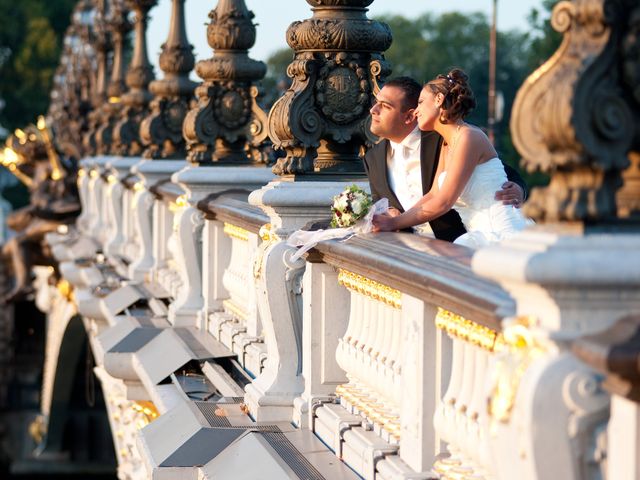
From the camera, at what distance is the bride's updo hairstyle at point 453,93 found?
7.60 meters

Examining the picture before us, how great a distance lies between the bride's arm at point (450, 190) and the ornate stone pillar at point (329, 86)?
1.47 m

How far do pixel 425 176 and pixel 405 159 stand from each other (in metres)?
0.17

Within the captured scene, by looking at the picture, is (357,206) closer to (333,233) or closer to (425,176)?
(333,233)

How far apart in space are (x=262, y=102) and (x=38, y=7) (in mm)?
78904

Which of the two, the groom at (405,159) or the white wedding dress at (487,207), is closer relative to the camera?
the white wedding dress at (487,207)

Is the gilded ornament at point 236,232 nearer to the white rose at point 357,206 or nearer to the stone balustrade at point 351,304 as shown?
the stone balustrade at point 351,304

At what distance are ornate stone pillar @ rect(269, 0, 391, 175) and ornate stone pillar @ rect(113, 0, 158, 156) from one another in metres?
13.0

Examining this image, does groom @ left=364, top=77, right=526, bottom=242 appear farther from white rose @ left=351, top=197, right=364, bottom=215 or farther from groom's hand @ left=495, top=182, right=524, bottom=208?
white rose @ left=351, top=197, right=364, bottom=215

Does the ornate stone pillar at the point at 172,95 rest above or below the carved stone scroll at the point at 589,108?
below

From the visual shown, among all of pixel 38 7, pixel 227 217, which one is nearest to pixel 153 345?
pixel 227 217

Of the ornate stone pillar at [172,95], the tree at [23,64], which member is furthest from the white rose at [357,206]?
the tree at [23,64]

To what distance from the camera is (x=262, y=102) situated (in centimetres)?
1331

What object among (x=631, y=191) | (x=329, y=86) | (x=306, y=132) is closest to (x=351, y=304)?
(x=306, y=132)

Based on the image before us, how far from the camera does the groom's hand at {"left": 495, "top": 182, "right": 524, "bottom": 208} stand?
25.7ft
